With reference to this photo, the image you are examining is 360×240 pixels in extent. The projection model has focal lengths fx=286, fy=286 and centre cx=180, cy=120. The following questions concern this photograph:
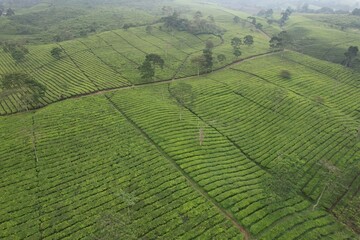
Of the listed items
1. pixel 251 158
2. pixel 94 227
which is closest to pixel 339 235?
pixel 251 158

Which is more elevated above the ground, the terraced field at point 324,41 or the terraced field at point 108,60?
the terraced field at point 324,41

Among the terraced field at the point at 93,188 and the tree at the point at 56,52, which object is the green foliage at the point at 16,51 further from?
the terraced field at the point at 93,188

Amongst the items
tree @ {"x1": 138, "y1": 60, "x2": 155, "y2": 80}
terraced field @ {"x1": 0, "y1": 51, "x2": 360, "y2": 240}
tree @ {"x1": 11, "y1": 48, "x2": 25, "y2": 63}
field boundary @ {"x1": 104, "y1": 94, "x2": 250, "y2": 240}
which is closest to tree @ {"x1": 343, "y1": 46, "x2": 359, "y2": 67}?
terraced field @ {"x1": 0, "y1": 51, "x2": 360, "y2": 240}

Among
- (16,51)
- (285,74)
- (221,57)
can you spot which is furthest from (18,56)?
(285,74)

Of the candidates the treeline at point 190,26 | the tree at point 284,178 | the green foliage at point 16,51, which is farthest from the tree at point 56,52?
the tree at point 284,178

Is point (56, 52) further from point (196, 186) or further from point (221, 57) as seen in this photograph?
point (196, 186)

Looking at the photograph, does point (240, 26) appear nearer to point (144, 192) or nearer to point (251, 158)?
point (251, 158)
